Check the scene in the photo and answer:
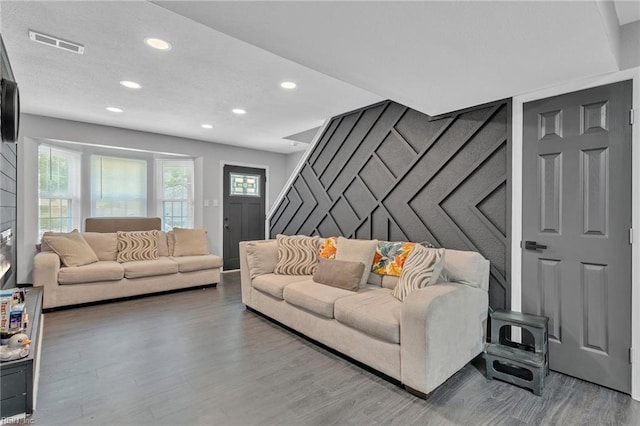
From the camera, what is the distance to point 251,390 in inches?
81.5

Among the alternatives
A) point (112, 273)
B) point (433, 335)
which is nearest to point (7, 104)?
point (112, 273)

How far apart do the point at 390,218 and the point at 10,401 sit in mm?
3111

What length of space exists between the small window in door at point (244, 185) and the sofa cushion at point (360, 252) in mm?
3614

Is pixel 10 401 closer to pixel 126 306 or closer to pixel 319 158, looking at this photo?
pixel 126 306

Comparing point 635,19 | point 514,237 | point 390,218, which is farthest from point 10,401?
point 635,19

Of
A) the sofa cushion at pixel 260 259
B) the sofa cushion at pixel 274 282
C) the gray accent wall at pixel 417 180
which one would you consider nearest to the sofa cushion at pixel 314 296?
the sofa cushion at pixel 274 282

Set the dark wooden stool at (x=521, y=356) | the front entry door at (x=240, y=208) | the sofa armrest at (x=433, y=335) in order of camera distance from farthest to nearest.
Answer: the front entry door at (x=240, y=208) → the dark wooden stool at (x=521, y=356) → the sofa armrest at (x=433, y=335)

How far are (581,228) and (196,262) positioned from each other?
444 cm

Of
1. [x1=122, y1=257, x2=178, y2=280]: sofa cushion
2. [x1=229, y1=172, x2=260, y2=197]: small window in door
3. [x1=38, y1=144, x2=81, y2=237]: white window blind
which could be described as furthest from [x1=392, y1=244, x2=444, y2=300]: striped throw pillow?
[x1=38, y1=144, x2=81, y2=237]: white window blind

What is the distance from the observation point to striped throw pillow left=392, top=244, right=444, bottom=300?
2.39m

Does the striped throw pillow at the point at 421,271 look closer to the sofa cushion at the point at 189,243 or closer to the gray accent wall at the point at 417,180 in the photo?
the gray accent wall at the point at 417,180

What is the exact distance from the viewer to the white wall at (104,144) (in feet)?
13.7

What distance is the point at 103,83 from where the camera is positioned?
316 centimetres

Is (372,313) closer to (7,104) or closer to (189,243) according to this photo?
(7,104)
